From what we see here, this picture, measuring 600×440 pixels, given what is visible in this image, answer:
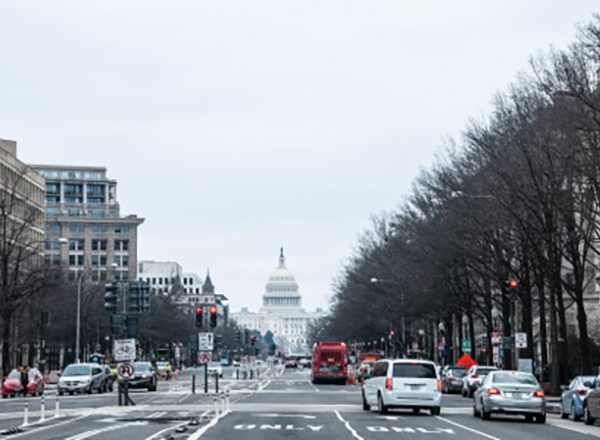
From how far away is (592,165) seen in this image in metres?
47.1

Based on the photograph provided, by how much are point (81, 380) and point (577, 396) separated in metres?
33.2

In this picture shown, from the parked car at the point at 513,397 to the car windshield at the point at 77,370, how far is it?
32.9 meters

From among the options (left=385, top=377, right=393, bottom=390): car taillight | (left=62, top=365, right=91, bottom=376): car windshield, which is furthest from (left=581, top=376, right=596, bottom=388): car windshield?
(left=62, top=365, right=91, bottom=376): car windshield

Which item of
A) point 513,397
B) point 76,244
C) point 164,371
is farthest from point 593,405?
point 76,244

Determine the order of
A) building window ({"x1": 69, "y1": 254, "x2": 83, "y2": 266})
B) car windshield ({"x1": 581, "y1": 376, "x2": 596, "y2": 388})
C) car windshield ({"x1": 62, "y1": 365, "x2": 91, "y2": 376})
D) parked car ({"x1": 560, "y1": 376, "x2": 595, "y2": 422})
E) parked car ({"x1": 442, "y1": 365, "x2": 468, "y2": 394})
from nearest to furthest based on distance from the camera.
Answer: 1. car windshield ({"x1": 581, "y1": 376, "x2": 596, "y2": 388})
2. parked car ({"x1": 560, "y1": 376, "x2": 595, "y2": 422})
3. car windshield ({"x1": 62, "y1": 365, "x2": 91, "y2": 376})
4. parked car ({"x1": 442, "y1": 365, "x2": 468, "y2": 394})
5. building window ({"x1": 69, "y1": 254, "x2": 83, "y2": 266})

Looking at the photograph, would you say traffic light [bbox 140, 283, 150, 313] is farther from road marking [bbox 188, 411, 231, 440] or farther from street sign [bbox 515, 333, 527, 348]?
street sign [bbox 515, 333, 527, 348]

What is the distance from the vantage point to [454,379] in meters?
71.6

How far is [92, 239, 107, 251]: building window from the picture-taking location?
194m

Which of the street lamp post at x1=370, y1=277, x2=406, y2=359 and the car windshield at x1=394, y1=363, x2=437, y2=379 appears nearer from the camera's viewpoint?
the car windshield at x1=394, y1=363, x2=437, y2=379

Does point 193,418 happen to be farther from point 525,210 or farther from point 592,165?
point 525,210

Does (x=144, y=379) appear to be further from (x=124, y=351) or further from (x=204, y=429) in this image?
(x=204, y=429)

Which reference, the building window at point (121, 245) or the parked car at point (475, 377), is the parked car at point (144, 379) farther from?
the building window at point (121, 245)

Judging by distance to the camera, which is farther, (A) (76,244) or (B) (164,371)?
(A) (76,244)

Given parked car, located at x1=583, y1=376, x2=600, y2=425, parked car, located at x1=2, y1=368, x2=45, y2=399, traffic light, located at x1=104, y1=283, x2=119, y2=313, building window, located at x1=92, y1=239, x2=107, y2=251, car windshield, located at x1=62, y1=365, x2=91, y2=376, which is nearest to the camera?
Result: parked car, located at x1=583, y1=376, x2=600, y2=425
